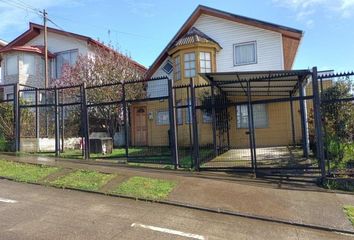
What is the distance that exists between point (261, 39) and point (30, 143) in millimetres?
12965

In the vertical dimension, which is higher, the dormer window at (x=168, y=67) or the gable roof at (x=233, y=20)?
the gable roof at (x=233, y=20)

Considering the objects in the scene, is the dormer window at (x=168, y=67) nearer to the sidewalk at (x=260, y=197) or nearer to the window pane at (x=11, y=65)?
the window pane at (x=11, y=65)

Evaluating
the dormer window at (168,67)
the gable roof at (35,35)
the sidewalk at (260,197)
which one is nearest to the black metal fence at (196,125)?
the sidewalk at (260,197)

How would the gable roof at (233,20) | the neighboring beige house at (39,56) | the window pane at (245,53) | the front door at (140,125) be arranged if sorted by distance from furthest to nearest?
the neighboring beige house at (39,56) < the front door at (140,125) < the window pane at (245,53) < the gable roof at (233,20)

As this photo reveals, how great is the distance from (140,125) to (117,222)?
52.4ft

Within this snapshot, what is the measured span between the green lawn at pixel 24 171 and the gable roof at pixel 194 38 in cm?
1177

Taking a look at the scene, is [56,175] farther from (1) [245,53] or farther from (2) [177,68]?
(1) [245,53]

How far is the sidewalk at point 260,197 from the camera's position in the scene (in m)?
6.79

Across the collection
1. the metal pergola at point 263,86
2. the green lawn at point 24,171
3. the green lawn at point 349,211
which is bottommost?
the green lawn at point 349,211

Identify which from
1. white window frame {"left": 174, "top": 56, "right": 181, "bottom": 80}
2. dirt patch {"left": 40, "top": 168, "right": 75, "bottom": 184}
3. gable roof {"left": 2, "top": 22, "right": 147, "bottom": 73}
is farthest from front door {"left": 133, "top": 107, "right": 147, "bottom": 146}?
dirt patch {"left": 40, "top": 168, "right": 75, "bottom": 184}

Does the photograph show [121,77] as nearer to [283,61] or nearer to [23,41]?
[283,61]

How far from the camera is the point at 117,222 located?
6152 mm

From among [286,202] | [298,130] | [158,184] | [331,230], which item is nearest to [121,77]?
[298,130]

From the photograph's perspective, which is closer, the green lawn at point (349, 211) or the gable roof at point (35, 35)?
the green lawn at point (349, 211)
